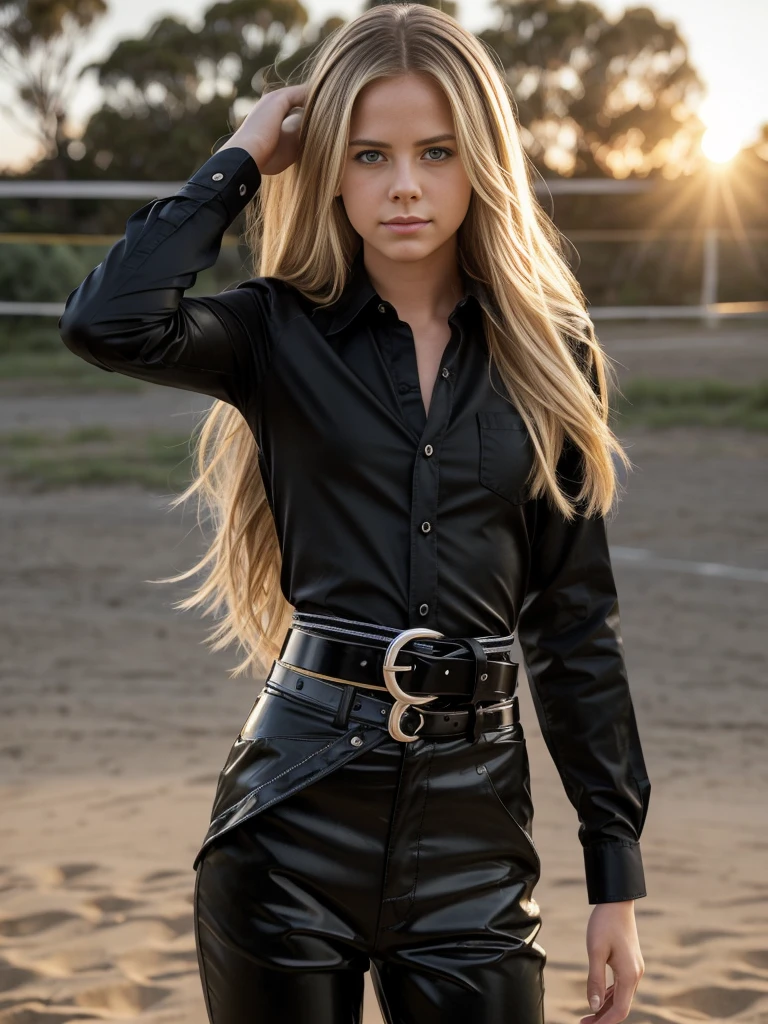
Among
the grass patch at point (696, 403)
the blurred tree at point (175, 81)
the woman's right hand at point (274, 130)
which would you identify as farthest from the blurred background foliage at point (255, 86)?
the woman's right hand at point (274, 130)

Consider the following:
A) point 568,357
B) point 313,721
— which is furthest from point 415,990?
point 568,357

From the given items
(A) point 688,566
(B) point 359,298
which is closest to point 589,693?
(B) point 359,298

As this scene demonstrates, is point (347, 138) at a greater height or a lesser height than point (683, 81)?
lesser

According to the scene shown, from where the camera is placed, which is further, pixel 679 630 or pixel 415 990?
pixel 679 630

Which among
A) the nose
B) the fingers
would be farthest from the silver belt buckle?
the nose

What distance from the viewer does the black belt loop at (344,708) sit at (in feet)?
5.98

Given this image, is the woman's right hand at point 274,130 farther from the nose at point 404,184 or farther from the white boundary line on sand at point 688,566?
the white boundary line on sand at point 688,566

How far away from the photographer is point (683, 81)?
30.0 meters

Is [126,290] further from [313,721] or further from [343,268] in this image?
[313,721]

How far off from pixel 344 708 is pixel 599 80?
1167 inches

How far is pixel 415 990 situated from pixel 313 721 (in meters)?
0.38

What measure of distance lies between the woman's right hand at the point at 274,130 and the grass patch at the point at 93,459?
9.53 metres

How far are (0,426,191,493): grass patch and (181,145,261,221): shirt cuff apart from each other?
31.3ft

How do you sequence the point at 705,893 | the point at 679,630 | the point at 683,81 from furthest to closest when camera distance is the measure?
the point at 683,81 → the point at 679,630 → the point at 705,893
